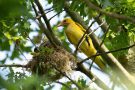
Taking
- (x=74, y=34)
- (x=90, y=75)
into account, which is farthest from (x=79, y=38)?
(x=90, y=75)

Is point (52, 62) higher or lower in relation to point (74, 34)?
lower

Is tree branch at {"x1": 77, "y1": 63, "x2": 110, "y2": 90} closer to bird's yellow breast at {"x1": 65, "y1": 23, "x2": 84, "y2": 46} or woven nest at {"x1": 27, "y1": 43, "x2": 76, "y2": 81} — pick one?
woven nest at {"x1": 27, "y1": 43, "x2": 76, "y2": 81}

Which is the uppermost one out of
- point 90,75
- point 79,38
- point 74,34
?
point 74,34

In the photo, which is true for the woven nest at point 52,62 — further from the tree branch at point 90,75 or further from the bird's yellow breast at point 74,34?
the bird's yellow breast at point 74,34

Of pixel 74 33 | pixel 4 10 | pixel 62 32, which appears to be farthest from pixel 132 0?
pixel 62 32

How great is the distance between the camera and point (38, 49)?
3.54 m

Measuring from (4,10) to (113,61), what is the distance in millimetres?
3235

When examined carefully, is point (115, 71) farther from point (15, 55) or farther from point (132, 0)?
point (15, 55)

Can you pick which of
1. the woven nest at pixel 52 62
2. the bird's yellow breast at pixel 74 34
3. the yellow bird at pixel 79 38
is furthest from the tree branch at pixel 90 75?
the bird's yellow breast at pixel 74 34

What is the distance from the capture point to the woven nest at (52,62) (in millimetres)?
3557

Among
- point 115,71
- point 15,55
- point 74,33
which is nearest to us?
Result: point 115,71

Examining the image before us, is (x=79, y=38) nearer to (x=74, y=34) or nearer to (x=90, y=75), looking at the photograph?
(x=74, y=34)

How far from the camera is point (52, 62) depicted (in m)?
3.60

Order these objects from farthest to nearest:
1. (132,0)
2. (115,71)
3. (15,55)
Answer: (15,55) → (115,71) → (132,0)
